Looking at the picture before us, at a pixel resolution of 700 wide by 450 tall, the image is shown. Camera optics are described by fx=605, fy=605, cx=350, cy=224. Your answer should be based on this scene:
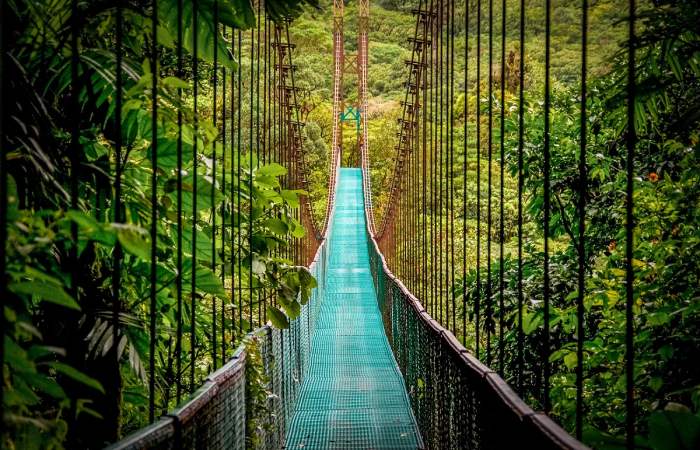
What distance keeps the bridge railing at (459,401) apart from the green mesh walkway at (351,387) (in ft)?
0.70

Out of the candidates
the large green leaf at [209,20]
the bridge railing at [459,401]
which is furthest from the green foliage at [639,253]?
the large green leaf at [209,20]

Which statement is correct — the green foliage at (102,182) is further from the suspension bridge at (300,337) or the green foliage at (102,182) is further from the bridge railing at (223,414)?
the bridge railing at (223,414)

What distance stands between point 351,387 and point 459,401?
107 inches

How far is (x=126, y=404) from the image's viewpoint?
170 centimetres

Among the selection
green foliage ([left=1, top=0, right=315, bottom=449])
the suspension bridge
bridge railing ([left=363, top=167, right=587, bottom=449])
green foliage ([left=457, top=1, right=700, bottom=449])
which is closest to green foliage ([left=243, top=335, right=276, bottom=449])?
the suspension bridge

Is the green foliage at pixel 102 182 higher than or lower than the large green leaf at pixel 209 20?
lower

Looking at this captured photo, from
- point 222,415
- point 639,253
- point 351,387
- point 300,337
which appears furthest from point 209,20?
point 351,387

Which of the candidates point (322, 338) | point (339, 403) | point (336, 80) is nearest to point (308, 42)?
point (336, 80)

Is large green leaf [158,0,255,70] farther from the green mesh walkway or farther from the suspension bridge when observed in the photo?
the green mesh walkway

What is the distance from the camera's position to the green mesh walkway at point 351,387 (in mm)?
3426

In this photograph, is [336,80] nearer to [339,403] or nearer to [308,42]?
[308,42]

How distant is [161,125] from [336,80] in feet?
72.2

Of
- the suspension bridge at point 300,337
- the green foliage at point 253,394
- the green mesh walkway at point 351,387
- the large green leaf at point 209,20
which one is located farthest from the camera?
the green mesh walkway at point 351,387

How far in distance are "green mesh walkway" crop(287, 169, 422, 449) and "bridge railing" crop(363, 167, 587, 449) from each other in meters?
0.21
